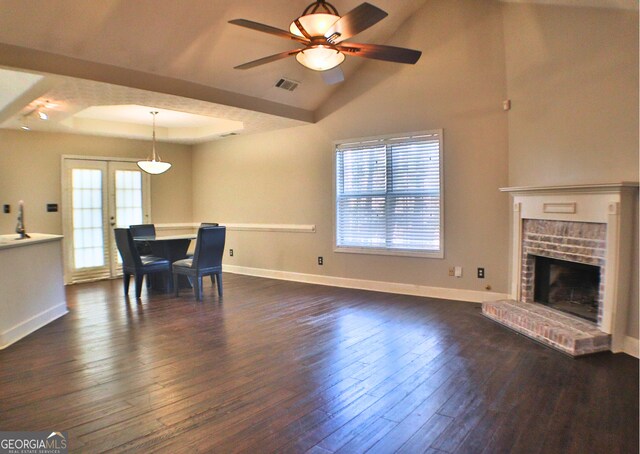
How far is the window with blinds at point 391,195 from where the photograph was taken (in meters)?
5.35

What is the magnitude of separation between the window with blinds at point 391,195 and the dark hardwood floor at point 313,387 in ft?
4.26

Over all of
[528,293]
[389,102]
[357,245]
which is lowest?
[528,293]

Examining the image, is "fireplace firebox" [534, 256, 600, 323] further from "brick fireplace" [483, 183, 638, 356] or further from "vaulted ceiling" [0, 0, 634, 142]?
"vaulted ceiling" [0, 0, 634, 142]

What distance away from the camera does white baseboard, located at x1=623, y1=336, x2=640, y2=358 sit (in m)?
→ 3.29

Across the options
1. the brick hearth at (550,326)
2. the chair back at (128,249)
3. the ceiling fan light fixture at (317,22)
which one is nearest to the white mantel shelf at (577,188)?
the brick hearth at (550,326)

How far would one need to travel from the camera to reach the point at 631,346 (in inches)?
132

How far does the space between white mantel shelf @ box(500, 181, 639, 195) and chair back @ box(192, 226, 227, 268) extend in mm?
3500

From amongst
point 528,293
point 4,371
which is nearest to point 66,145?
point 4,371

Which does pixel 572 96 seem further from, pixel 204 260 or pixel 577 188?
pixel 204 260

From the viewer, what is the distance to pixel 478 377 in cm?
292

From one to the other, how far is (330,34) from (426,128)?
2702 mm

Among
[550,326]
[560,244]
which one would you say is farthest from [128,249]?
[560,244]

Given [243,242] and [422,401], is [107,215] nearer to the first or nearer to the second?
[243,242]

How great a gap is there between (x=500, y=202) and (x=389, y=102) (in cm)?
199
